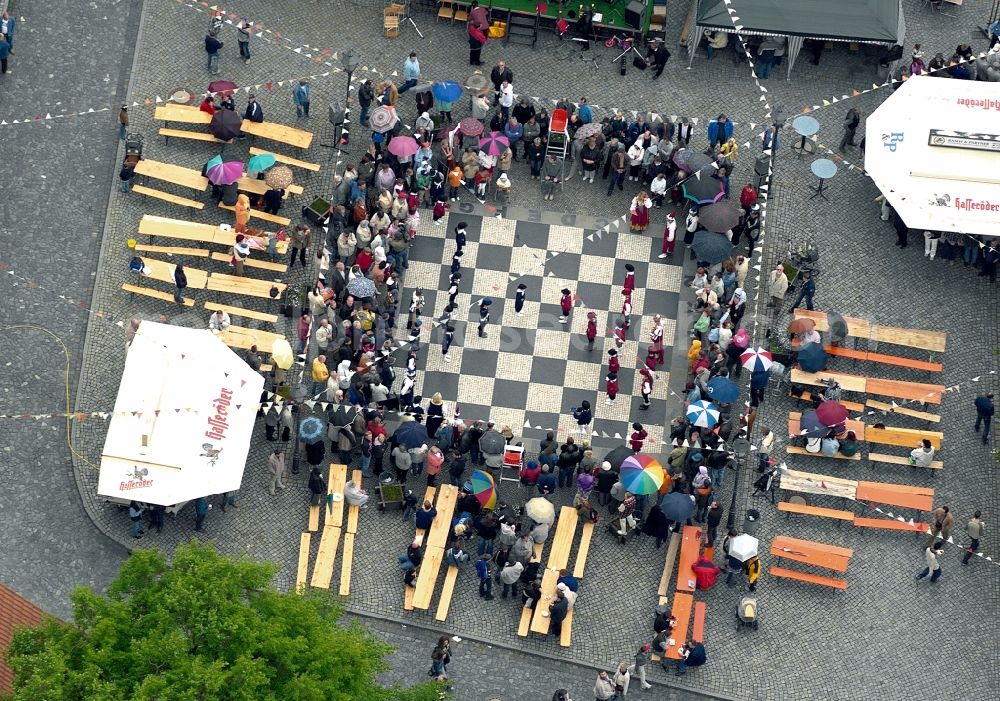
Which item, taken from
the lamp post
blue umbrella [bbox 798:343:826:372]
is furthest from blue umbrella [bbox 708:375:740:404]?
the lamp post

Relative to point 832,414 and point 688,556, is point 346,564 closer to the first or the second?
point 688,556

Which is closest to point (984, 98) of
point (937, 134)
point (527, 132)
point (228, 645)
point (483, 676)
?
point (937, 134)

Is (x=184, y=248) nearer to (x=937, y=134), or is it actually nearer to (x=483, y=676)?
(x=483, y=676)

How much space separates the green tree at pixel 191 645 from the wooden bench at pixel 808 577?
44.5ft

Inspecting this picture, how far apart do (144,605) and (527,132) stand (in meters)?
23.8

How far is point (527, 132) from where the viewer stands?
69.2 metres

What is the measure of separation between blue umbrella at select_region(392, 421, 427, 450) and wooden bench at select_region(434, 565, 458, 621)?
12.1ft

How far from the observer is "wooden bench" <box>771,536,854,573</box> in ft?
201

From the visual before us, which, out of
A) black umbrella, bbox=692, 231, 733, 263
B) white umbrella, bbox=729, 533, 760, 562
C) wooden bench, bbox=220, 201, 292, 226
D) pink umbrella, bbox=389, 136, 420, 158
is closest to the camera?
white umbrella, bbox=729, 533, 760, 562

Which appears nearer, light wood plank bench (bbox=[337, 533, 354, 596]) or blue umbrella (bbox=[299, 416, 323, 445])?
light wood plank bench (bbox=[337, 533, 354, 596])

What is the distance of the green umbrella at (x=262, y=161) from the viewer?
66.5 m

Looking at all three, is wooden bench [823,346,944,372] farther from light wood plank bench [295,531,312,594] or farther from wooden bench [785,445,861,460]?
light wood plank bench [295,531,312,594]

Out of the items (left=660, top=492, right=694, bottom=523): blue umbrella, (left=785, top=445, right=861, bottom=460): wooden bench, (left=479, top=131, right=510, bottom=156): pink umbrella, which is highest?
(left=479, top=131, right=510, bottom=156): pink umbrella

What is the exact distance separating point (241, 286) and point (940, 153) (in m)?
22.1
